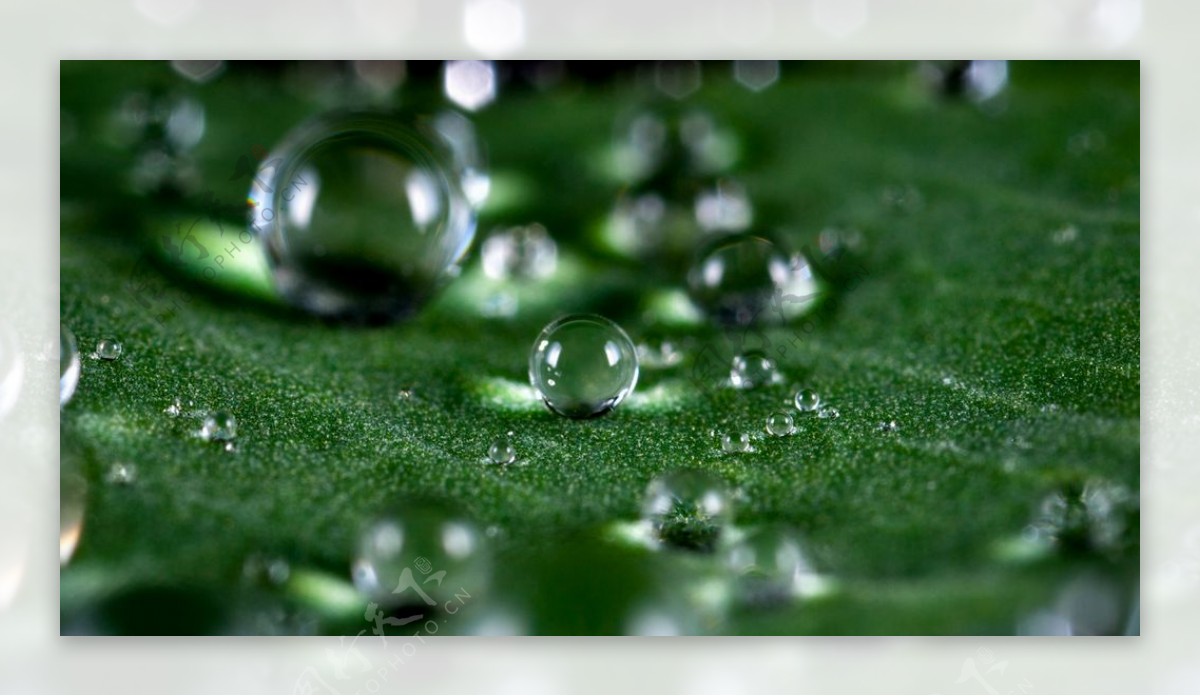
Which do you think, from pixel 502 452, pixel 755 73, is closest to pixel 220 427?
pixel 502 452

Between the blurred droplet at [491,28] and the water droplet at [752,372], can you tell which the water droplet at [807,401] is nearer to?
the water droplet at [752,372]

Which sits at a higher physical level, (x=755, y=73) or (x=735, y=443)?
(x=755, y=73)

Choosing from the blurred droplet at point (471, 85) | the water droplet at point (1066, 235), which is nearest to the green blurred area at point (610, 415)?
the water droplet at point (1066, 235)

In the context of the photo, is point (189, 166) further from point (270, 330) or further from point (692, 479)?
Answer: point (692, 479)

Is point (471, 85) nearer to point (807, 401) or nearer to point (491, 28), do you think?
point (491, 28)

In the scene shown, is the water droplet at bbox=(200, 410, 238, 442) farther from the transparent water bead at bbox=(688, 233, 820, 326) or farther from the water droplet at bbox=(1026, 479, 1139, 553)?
the water droplet at bbox=(1026, 479, 1139, 553)

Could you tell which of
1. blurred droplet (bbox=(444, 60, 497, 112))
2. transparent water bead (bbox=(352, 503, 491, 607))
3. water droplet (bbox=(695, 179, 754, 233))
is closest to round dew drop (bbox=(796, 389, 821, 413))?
water droplet (bbox=(695, 179, 754, 233))
